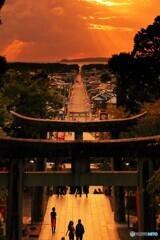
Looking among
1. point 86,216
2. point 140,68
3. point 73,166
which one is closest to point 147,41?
point 140,68

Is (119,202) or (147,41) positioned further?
(147,41)

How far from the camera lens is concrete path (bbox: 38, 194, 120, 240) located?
30.8m

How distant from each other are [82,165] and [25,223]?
11983 millimetres

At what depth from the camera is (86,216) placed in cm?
3547

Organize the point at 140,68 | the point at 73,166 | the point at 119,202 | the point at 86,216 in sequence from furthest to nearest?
the point at 140,68 → the point at 86,216 → the point at 119,202 → the point at 73,166

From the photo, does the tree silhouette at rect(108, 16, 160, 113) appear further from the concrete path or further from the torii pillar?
the torii pillar

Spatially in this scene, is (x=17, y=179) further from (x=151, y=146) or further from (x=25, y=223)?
(x=25, y=223)

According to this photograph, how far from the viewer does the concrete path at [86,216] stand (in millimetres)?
30766

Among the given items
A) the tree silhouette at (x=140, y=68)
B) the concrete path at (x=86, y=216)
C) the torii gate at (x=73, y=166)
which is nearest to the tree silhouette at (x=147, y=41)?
the tree silhouette at (x=140, y=68)

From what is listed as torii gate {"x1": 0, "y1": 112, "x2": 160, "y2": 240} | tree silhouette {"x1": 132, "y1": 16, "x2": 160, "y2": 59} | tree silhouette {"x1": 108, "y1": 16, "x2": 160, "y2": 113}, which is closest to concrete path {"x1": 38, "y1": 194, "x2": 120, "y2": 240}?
torii gate {"x1": 0, "y1": 112, "x2": 160, "y2": 240}

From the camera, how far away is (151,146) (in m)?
23.5

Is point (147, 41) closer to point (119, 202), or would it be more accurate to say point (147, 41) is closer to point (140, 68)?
point (140, 68)

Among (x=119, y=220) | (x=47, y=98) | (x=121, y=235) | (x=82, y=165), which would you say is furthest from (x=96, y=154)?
(x=47, y=98)

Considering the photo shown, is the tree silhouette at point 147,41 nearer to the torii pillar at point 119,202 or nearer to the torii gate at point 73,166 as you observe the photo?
the torii pillar at point 119,202
